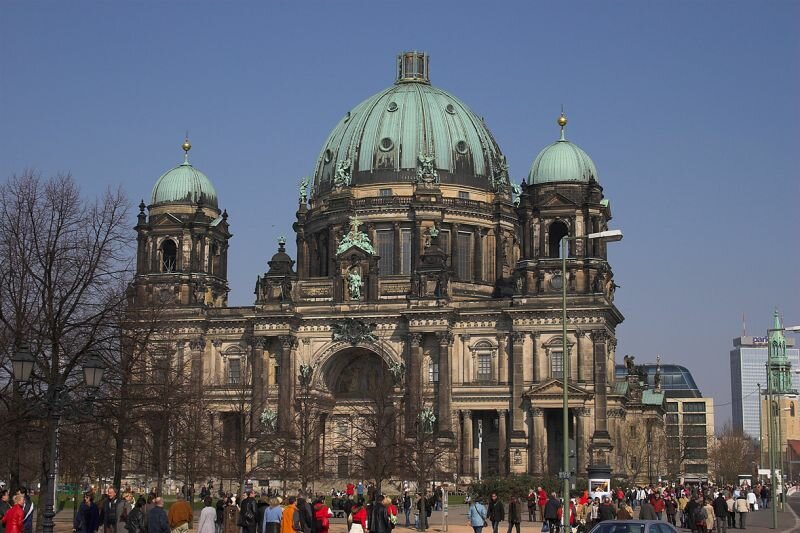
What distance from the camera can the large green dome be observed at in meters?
118

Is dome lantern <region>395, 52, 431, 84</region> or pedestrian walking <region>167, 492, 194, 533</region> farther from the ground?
dome lantern <region>395, 52, 431, 84</region>

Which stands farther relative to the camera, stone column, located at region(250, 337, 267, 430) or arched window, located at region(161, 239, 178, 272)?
arched window, located at region(161, 239, 178, 272)

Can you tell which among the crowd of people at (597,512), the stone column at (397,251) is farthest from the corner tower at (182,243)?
the crowd of people at (597,512)

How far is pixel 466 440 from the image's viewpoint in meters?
104

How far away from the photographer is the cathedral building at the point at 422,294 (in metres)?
102

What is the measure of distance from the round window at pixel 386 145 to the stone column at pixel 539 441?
1155 inches

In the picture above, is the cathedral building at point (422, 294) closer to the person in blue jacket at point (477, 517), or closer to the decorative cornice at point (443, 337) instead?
the decorative cornice at point (443, 337)

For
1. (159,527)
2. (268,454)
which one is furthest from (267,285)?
(159,527)

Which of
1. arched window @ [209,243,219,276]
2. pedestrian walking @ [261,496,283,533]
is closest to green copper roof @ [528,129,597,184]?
arched window @ [209,243,219,276]

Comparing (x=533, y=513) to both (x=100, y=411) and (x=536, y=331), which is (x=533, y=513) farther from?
(x=536, y=331)

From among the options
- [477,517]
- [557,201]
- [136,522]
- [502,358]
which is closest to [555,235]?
[557,201]

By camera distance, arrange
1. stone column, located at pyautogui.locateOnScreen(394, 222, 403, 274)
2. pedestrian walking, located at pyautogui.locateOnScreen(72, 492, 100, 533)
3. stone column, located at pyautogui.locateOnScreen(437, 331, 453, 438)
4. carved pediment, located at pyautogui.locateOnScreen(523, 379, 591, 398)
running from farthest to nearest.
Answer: stone column, located at pyautogui.locateOnScreen(394, 222, 403, 274)
stone column, located at pyautogui.locateOnScreen(437, 331, 453, 438)
carved pediment, located at pyautogui.locateOnScreen(523, 379, 591, 398)
pedestrian walking, located at pyautogui.locateOnScreen(72, 492, 100, 533)

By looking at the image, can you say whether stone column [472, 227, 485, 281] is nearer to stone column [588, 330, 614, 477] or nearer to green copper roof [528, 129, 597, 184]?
green copper roof [528, 129, 597, 184]

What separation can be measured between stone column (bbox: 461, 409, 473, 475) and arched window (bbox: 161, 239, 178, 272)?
2843 cm
